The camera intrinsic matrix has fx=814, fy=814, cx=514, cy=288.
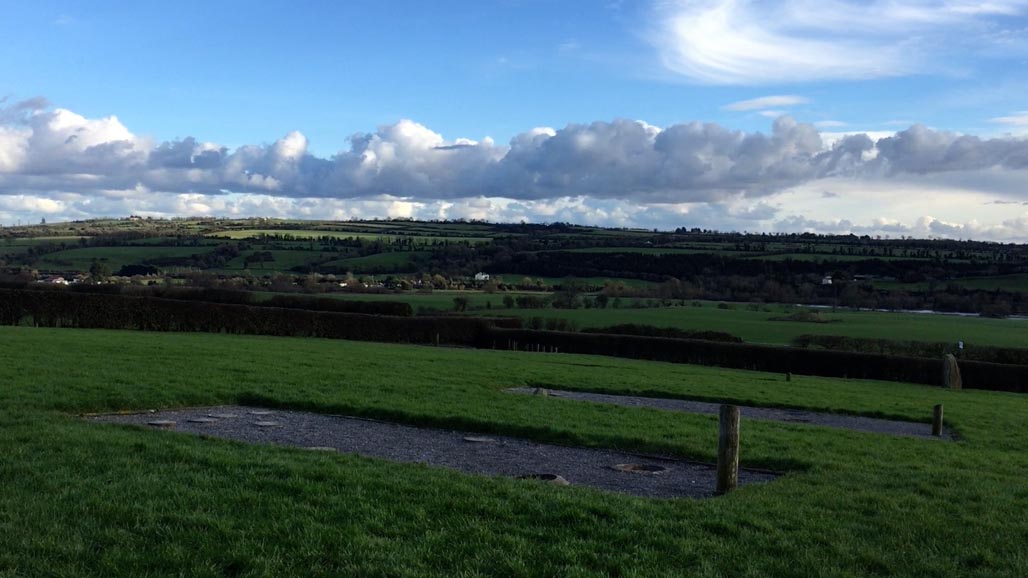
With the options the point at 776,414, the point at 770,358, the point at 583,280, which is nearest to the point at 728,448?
the point at 776,414

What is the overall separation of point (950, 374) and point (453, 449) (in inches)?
1126

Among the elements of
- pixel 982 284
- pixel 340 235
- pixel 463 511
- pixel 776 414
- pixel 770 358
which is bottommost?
pixel 770 358

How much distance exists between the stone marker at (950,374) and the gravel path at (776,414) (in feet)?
50.1

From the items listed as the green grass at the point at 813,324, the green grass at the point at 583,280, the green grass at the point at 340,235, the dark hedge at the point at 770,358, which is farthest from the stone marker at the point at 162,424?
the green grass at the point at 340,235

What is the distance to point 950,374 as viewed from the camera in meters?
33.5

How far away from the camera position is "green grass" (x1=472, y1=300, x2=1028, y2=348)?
54844 mm

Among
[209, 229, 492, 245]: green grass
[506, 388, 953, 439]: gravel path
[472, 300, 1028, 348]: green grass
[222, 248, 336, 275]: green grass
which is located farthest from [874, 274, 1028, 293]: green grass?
[506, 388, 953, 439]: gravel path

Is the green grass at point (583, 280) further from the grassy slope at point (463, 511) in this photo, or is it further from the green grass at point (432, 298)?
the grassy slope at point (463, 511)

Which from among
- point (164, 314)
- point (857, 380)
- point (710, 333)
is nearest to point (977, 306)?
point (710, 333)

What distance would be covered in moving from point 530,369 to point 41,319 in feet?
80.1

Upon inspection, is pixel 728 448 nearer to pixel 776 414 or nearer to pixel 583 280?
pixel 776 414

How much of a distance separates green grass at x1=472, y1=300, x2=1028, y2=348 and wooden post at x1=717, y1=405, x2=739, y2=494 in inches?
1756

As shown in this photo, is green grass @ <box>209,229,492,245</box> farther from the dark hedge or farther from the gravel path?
the gravel path

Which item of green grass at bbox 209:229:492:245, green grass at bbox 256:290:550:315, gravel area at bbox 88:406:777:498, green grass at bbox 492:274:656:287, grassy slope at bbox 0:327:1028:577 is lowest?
green grass at bbox 256:290:550:315
